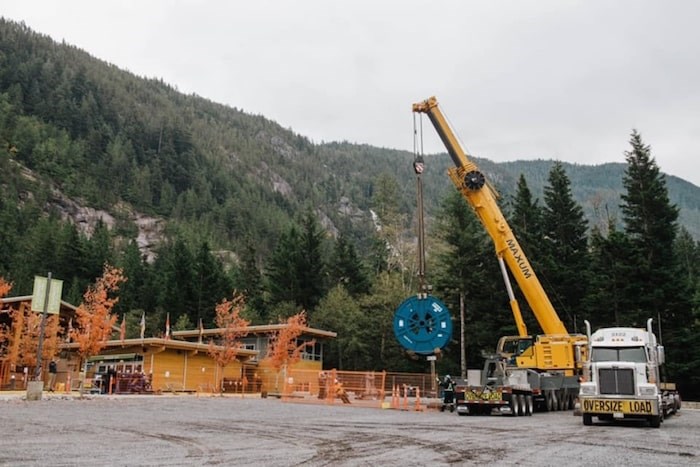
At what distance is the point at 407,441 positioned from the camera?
550 inches

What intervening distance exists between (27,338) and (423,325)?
3159 centimetres

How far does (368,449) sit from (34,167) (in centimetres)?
15696

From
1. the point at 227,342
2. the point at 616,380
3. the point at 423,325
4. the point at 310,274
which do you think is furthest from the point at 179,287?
the point at 616,380

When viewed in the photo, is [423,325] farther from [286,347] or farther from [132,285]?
[132,285]

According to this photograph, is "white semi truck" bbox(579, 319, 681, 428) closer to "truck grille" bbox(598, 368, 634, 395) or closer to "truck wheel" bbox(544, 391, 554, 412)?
"truck grille" bbox(598, 368, 634, 395)

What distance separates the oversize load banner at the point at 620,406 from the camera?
19000 millimetres

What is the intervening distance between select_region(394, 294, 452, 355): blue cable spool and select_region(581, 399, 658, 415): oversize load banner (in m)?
6.67

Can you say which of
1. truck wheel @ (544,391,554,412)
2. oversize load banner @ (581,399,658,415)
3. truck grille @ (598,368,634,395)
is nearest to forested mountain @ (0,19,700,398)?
truck wheel @ (544,391,554,412)

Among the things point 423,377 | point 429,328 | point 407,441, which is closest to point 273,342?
point 423,377

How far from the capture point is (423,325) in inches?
1003

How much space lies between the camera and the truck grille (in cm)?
1962

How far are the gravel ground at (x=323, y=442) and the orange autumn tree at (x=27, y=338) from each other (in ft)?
84.3

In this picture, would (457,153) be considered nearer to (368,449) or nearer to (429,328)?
(429,328)

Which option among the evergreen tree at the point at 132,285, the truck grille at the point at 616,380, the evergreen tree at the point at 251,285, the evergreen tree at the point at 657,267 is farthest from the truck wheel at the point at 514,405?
the evergreen tree at the point at 132,285
